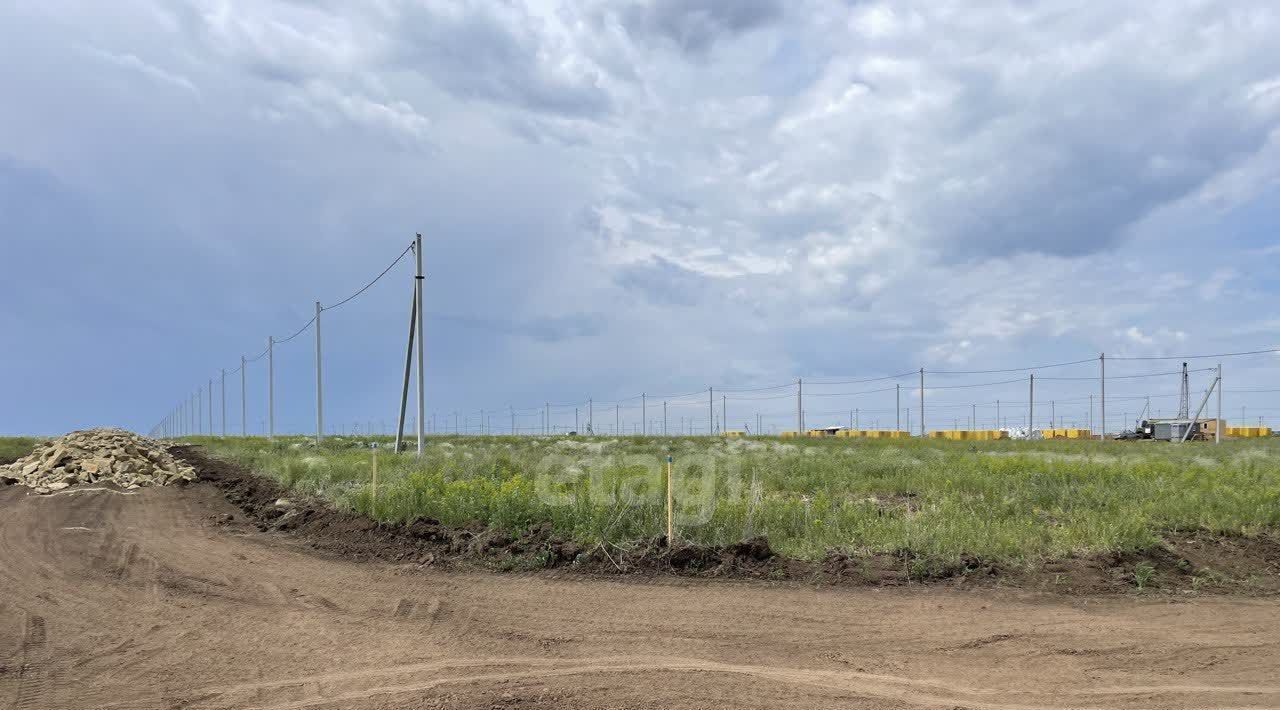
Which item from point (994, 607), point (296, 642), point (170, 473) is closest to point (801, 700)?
point (994, 607)

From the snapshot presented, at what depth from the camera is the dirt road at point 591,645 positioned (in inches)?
234

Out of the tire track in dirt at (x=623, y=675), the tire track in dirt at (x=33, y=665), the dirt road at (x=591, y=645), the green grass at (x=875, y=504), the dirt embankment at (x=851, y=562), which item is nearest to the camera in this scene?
the tire track in dirt at (x=623, y=675)

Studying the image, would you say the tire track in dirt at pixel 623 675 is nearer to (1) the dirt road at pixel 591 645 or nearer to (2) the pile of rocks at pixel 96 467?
(1) the dirt road at pixel 591 645

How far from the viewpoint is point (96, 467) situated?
23.8 metres

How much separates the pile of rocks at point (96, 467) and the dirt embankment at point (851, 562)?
1517 centimetres

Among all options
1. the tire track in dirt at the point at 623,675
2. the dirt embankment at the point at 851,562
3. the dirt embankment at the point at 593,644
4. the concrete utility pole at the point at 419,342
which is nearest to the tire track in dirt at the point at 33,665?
the dirt embankment at the point at 593,644

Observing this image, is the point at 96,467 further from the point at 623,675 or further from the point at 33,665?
the point at 623,675

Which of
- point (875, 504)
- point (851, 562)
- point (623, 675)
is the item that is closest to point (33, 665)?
point (623, 675)

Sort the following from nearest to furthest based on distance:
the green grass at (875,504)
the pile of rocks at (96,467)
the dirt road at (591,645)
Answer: the dirt road at (591,645) < the green grass at (875,504) < the pile of rocks at (96,467)

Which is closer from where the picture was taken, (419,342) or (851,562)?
(851,562)

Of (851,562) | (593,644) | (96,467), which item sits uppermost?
(851,562)

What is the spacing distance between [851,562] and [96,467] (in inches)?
934

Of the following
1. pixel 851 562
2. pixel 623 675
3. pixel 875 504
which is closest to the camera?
pixel 623 675

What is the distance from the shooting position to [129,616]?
27.9 ft
